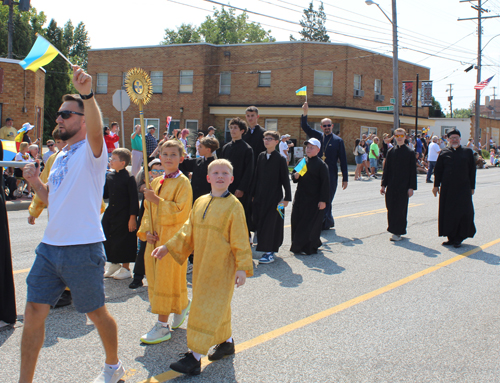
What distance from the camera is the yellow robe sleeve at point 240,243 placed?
3662mm

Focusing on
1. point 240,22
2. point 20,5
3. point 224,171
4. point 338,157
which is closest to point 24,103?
point 20,5

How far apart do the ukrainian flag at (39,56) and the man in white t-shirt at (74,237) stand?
12.1 inches

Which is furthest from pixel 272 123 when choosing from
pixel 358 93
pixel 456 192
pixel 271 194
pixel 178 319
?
pixel 178 319

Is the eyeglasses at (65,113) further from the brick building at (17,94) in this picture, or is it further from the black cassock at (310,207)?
the brick building at (17,94)

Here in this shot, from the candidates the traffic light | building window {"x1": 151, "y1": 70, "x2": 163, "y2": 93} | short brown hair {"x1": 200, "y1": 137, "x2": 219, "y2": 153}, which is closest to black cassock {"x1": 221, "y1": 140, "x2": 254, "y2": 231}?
short brown hair {"x1": 200, "y1": 137, "x2": 219, "y2": 153}

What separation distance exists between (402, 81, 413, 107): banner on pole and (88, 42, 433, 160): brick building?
1.69 m

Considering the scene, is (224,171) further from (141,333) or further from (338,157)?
(338,157)

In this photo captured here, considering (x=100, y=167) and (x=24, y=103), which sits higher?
(x=24, y=103)

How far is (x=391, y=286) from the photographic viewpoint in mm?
6000

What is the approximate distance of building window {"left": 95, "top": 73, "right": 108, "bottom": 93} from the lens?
36.9 meters

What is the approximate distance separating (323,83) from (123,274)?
94.2ft

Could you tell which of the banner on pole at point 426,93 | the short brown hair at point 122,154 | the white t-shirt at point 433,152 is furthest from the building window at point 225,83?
the short brown hair at point 122,154

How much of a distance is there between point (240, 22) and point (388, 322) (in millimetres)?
73326

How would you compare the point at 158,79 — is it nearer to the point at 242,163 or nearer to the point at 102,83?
the point at 102,83
